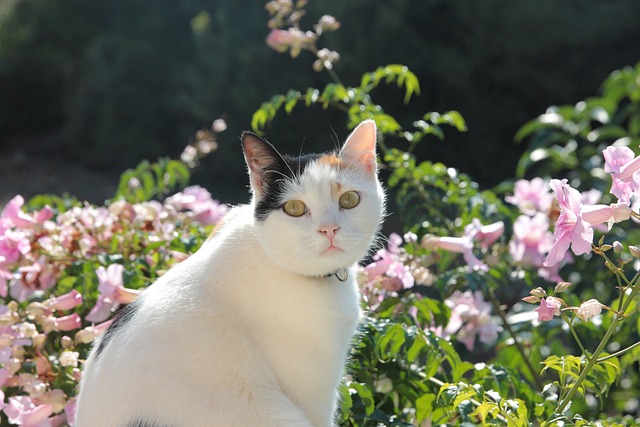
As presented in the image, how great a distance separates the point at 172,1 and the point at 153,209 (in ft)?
23.1

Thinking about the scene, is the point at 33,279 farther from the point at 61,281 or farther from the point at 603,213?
the point at 603,213

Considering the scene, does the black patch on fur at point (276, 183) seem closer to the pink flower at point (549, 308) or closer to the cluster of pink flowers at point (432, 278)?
the cluster of pink flowers at point (432, 278)

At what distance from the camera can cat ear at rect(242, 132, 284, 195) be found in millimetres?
1755

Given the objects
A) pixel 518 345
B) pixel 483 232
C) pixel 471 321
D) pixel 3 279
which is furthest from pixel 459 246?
pixel 3 279

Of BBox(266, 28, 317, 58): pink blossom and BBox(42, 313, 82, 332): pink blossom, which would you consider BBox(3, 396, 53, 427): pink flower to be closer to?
BBox(42, 313, 82, 332): pink blossom

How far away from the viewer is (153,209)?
8.08 ft

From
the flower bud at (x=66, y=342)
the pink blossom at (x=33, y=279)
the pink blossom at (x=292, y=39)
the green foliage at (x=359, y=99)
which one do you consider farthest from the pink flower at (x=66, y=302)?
the pink blossom at (x=292, y=39)

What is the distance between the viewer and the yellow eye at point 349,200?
174cm

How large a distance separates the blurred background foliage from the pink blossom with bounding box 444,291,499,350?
13.1 feet

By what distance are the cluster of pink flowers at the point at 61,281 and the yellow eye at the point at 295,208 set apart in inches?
21.2

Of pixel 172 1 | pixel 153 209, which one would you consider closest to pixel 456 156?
pixel 172 1

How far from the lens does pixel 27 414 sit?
72.6 inches

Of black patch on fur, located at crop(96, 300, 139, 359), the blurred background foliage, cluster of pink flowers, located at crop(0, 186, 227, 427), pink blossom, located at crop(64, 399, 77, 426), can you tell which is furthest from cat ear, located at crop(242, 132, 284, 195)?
the blurred background foliage

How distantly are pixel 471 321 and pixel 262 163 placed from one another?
838mm
